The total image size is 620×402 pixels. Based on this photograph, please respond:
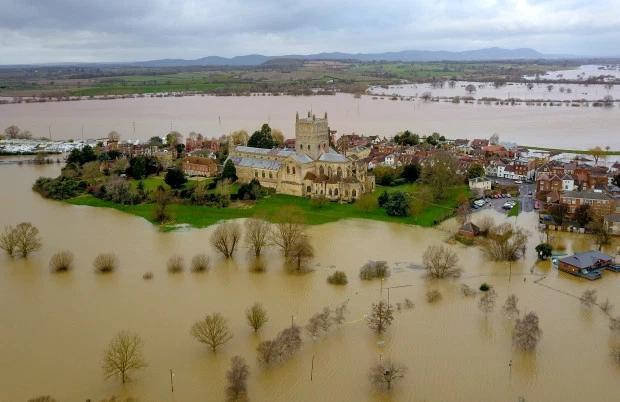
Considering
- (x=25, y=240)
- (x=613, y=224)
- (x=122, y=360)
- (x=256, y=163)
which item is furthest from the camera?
(x=256, y=163)

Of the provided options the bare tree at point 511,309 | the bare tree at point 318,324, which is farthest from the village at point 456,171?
the bare tree at point 318,324

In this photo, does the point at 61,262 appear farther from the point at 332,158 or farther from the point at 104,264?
the point at 332,158

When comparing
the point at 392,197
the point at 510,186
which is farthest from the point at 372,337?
the point at 510,186

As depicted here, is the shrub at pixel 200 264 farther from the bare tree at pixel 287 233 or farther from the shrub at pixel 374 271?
the shrub at pixel 374 271

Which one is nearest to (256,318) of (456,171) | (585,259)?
(585,259)

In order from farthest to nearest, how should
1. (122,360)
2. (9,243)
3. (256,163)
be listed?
(256,163) → (9,243) → (122,360)

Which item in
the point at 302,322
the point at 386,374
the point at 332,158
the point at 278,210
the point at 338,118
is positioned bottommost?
the point at 302,322

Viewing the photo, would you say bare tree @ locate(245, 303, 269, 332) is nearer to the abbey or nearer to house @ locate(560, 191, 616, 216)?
the abbey

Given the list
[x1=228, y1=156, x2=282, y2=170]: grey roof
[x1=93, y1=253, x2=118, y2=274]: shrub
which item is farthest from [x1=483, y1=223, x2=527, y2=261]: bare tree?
[x1=228, y1=156, x2=282, y2=170]: grey roof
